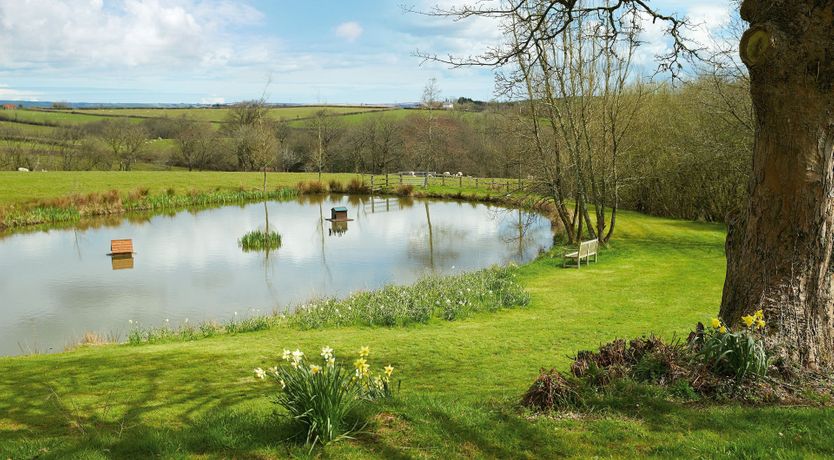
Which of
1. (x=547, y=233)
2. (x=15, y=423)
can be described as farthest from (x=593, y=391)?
(x=547, y=233)

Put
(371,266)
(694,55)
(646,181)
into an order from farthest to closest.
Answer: (646,181), (371,266), (694,55)

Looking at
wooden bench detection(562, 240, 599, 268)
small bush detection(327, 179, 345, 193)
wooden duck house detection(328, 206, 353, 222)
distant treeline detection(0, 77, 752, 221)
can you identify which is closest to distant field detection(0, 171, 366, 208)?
small bush detection(327, 179, 345, 193)

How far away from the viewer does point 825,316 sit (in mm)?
5250

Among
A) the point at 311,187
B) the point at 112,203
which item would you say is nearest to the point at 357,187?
the point at 311,187

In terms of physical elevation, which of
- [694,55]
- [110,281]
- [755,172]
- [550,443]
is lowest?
[110,281]

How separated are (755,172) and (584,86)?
14756 mm

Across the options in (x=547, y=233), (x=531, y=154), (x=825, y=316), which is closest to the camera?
(x=825, y=316)

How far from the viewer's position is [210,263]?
63.6ft

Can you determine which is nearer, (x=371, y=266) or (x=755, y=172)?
(x=755, y=172)

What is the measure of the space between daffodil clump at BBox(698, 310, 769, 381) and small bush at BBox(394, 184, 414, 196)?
3918cm

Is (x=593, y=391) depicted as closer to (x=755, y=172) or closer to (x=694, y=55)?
(x=755, y=172)

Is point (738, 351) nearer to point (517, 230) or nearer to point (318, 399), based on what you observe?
point (318, 399)

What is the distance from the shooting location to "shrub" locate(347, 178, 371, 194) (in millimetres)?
45781

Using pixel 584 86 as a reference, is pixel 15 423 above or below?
below
